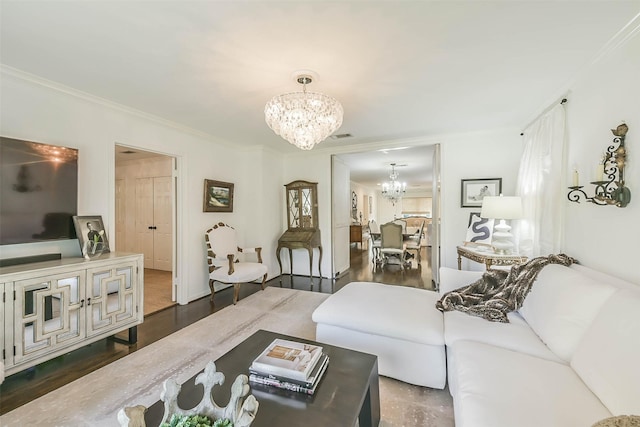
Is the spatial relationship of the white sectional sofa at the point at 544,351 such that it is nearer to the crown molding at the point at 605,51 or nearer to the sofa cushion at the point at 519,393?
the sofa cushion at the point at 519,393

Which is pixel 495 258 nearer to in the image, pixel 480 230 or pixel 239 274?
pixel 480 230

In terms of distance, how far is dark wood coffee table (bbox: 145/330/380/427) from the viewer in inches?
42.8

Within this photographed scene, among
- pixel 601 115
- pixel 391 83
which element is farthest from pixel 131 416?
pixel 601 115

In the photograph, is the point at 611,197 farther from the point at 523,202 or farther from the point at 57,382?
the point at 57,382

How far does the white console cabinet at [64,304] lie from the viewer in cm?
180

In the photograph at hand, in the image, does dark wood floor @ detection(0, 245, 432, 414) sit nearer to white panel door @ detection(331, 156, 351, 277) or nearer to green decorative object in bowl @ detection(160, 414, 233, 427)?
white panel door @ detection(331, 156, 351, 277)

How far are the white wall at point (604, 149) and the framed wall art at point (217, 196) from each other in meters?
4.25

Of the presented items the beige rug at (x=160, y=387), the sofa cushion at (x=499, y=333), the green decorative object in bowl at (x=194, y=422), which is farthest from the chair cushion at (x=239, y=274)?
the green decorative object in bowl at (x=194, y=422)

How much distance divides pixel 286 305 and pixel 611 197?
126 inches

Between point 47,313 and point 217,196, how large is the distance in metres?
2.47

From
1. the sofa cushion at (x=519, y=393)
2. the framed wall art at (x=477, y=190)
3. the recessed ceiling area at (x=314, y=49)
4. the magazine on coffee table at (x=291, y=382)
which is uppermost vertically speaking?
the recessed ceiling area at (x=314, y=49)

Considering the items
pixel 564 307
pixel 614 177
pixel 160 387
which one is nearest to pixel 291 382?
pixel 160 387

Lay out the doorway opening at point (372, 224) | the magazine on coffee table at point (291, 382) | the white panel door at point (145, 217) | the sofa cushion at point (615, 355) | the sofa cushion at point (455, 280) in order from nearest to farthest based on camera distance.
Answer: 1. the sofa cushion at point (615, 355)
2. the magazine on coffee table at point (291, 382)
3. the sofa cushion at point (455, 280)
4. the doorway opening at point (372, 224)
5. the white panel door at point (145, 217)

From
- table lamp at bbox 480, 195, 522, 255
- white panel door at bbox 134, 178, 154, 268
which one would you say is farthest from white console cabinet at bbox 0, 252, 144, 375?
table lamp at bbox 480, 195, 522, 255
